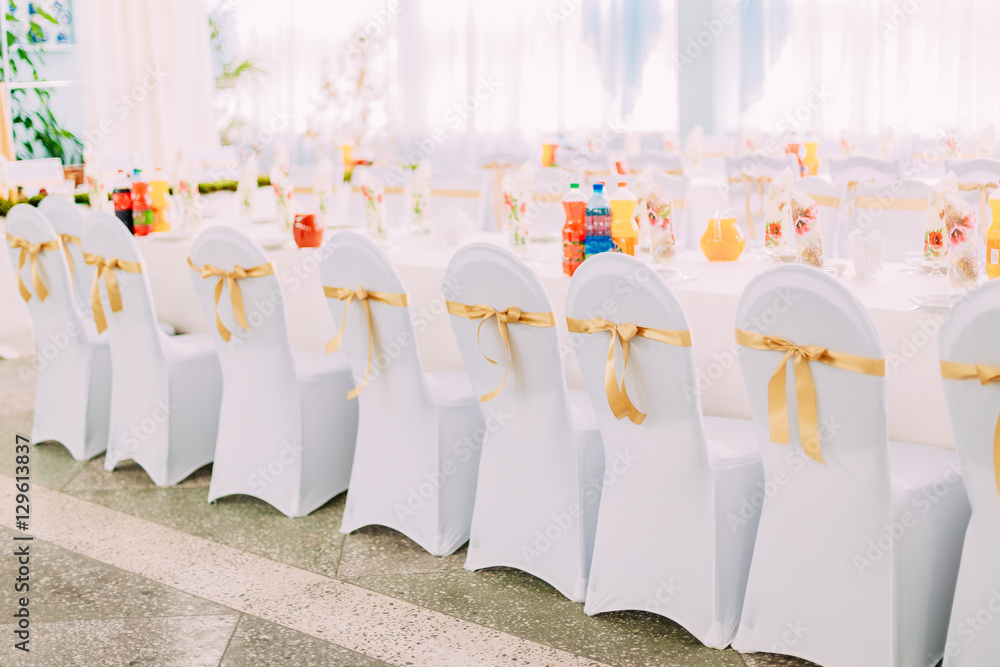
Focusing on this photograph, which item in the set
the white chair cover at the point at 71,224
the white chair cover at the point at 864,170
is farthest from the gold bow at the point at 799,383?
the white chair cover at the point at 864,170

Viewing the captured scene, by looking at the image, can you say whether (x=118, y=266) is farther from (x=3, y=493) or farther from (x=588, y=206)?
(x=588, y=206)

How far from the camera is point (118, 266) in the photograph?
124 inches

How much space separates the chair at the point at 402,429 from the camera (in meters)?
2.59

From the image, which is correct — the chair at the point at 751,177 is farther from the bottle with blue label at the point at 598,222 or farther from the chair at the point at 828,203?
the bottle with blue label at the point at 598,222

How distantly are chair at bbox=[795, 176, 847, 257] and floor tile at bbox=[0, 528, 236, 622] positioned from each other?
2.37m

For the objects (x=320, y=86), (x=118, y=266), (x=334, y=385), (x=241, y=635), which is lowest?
(x=241, y=635)

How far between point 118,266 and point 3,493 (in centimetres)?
88

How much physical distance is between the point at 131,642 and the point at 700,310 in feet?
5.10

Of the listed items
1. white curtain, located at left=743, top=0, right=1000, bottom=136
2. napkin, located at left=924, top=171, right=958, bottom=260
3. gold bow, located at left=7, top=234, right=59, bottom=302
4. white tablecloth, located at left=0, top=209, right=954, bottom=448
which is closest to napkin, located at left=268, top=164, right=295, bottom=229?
white tablecloth, located at left=0, top=209, right=954, bottom=448

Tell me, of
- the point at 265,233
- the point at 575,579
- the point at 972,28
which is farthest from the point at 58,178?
the point at 972,28

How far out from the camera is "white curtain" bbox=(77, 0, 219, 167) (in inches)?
286

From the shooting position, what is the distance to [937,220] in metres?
2.48

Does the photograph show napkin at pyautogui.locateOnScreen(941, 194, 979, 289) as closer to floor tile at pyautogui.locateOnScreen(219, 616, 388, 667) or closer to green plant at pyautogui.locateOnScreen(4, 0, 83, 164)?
floor tile at pyautogui.locateOnScreen(219, 616, 388, 667)

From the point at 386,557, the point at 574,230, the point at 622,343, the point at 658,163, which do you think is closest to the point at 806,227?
the point at 574,230
